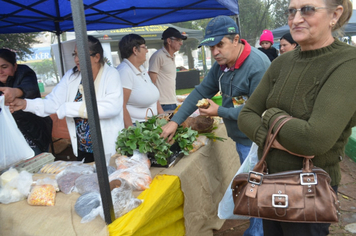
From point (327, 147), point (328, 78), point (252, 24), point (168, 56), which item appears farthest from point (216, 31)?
point (252, 24)

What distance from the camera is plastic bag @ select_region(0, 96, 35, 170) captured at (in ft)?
5.81

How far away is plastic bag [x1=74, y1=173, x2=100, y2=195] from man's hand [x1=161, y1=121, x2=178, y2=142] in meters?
0.61

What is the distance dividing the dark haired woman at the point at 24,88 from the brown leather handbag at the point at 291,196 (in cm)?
236

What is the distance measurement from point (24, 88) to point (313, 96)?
265 cm

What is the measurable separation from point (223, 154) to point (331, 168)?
5.68 ft

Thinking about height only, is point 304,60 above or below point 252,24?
below

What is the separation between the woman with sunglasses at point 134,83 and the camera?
2.67 meters

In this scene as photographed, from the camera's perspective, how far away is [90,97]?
1.21 meters

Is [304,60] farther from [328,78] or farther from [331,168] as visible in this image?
[331,168]

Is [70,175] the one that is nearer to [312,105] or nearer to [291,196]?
[291,196]

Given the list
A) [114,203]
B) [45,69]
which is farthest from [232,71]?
[45,69]

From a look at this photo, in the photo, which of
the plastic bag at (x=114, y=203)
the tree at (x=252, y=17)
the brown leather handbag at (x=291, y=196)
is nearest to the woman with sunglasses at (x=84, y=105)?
the plastic bag at (x=114, y=203)

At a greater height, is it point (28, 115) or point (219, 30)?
point (219, 30)

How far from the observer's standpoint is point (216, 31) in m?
1.93
